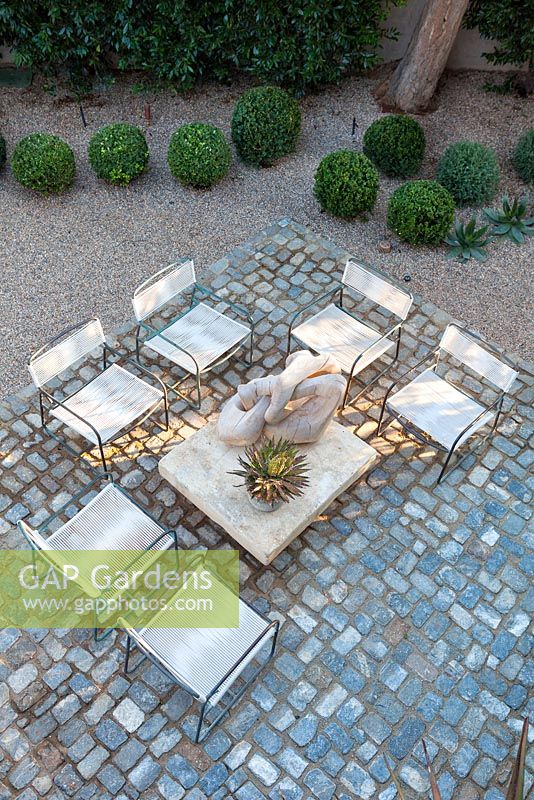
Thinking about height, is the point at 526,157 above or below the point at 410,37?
below

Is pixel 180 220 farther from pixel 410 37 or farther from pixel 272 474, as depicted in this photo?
pixel 410 37

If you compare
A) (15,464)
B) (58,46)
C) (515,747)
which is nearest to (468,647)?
(515,747)

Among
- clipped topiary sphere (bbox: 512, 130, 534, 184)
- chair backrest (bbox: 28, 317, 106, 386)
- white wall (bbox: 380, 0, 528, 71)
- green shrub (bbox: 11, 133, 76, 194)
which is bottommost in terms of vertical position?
chair backrest (bbox: 28, 317, 106, 386)

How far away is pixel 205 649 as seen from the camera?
5223 millimetres

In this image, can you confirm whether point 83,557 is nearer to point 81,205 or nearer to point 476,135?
point 81,205

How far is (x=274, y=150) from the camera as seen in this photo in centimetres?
937

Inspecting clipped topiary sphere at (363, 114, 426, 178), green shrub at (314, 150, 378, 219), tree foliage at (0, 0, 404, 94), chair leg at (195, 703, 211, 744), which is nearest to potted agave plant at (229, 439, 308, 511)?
chair leg at (195, 703, 211, 744)

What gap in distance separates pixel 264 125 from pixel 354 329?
3379mm

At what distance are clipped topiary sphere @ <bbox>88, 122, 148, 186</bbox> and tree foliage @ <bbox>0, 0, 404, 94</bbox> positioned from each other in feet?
5.26

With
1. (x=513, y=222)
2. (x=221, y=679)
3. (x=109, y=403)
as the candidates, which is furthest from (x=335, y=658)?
(x=513, y=222)

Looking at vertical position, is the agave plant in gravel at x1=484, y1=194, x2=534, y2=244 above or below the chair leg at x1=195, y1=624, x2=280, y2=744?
above
